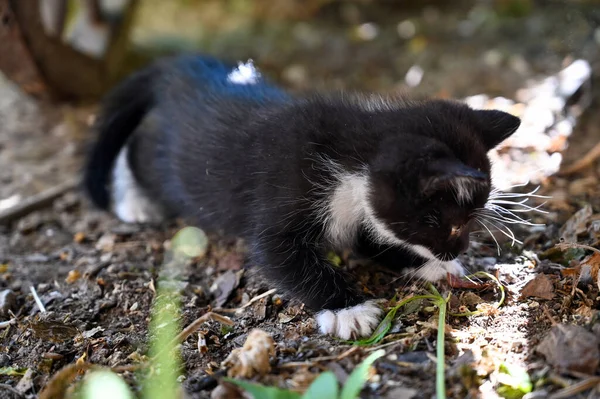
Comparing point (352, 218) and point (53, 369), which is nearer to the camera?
point (53, 369)

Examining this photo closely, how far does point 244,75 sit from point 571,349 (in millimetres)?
2673

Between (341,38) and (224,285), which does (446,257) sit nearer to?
(224,285)

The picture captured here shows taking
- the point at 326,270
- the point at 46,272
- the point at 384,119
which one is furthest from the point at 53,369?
the point at 384,119

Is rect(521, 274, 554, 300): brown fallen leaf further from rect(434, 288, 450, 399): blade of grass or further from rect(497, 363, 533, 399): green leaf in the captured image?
rect(497, 363, 533, 399): green leaf

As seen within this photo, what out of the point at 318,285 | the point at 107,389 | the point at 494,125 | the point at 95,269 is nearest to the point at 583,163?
the point at 494,125

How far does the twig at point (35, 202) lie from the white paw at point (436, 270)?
2.78 meters

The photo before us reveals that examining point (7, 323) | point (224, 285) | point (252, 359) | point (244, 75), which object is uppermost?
point (244, 75)

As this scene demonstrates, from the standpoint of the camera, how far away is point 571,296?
8.86 feet

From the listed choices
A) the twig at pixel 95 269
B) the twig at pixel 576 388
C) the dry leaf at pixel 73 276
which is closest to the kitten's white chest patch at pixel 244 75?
the twig at pixel 95 269

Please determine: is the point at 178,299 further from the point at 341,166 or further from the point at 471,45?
the point at 471,45

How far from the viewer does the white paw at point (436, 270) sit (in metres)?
3.04

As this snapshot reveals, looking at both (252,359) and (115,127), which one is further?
(115,127)

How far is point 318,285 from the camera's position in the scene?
9.55ft

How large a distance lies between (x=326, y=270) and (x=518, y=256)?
1049 millimetres
